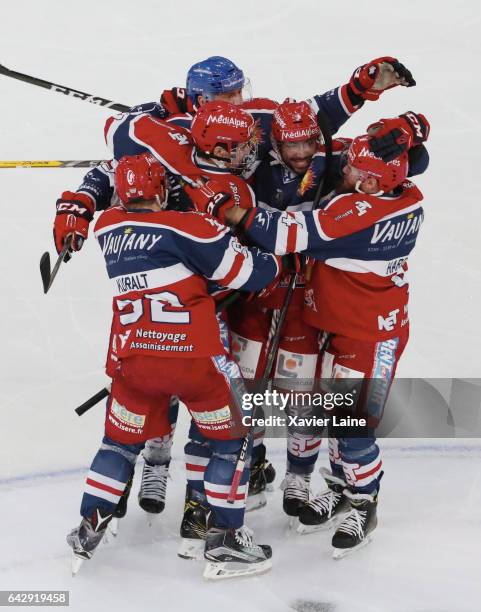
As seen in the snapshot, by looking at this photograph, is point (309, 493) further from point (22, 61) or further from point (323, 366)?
point (22, 61)

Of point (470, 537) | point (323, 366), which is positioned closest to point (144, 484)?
point (323, 366)

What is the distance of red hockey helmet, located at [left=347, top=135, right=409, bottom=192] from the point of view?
3154 mm

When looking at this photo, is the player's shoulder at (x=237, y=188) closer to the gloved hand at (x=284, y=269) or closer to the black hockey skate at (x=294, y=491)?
the gloved hand at (x=284, y=269)

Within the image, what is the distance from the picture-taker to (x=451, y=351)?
4.41 m

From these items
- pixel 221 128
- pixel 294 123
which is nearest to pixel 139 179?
pixel 221 128

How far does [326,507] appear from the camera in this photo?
3.54 meters

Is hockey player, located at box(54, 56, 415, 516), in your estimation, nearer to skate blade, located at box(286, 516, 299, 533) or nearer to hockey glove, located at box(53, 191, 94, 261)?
hockey glove, located at box(53, 191, 94, 261)

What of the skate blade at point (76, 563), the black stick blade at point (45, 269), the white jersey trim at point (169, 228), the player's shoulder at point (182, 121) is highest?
the player's shoulder at point (182, 121)

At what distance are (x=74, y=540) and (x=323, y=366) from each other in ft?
3.11

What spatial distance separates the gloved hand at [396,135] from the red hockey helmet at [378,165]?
0.02 metres

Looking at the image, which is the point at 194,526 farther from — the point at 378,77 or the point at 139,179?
the point at 378,77

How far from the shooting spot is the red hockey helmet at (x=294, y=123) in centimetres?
327
